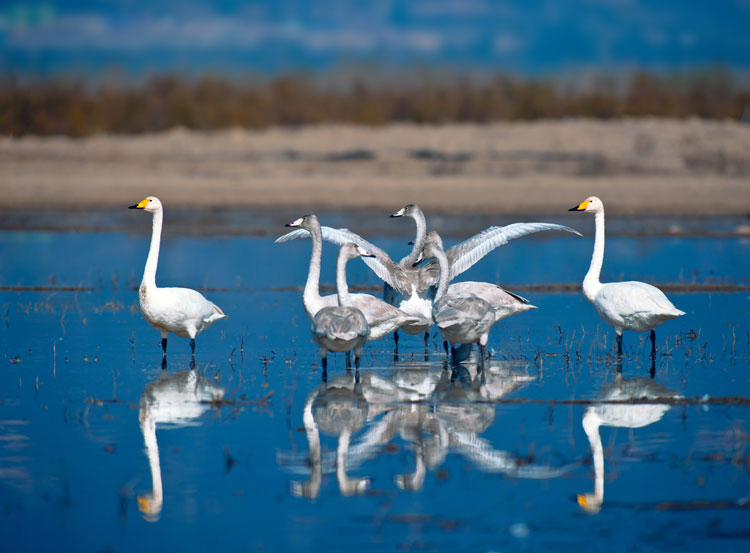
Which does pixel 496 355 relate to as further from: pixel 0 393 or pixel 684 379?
pixel 0 393

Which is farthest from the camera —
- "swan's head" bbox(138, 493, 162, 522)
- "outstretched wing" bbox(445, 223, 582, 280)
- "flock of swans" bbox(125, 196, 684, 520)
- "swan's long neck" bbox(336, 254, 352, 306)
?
"outstretched wing" bbox(445, 223, 582, 280)

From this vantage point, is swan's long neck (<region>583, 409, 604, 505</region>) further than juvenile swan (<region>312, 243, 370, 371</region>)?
No

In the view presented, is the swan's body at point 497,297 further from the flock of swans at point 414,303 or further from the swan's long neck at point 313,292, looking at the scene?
the swan's long neck at point 313,292

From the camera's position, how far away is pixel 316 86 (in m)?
43.6

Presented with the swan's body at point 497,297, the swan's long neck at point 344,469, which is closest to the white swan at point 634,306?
the swan's body at point 497,297

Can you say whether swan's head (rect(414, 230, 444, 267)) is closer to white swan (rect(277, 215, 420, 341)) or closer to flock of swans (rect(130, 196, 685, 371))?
flock of swans (rect(130, 196, 685, 371))

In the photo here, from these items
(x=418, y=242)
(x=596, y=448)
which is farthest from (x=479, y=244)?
(x=596, y=448)

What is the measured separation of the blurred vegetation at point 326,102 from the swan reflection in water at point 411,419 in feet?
93.7

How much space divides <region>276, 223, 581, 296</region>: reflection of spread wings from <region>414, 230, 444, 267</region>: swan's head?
0.13 m

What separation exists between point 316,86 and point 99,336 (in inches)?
1329

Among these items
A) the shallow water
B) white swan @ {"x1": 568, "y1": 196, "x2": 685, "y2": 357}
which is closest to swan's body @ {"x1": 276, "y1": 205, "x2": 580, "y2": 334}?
the shallow water

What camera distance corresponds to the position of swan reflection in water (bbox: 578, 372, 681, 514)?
594 cm

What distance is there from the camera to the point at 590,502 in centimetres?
579

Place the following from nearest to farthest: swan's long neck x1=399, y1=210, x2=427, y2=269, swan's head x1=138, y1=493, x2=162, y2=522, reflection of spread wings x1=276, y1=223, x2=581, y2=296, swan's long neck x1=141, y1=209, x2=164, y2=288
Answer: swan's head x1=138, y1=493, x2=162, y2=522 → swan's long neck x1=141, y1=209, x2=164, y2=288 → reflection of spread wings x1=276, y1=223, x2=581, y2=296 → swan's long neck x1=399, y1=210, x2=427, y2=269
